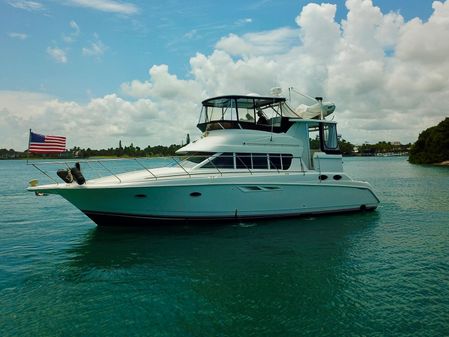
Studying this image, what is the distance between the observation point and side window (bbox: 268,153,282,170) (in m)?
16.2

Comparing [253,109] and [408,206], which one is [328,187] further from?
[408,206]

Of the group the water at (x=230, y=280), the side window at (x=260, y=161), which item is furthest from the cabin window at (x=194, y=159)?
the water at (x=230, y=280)

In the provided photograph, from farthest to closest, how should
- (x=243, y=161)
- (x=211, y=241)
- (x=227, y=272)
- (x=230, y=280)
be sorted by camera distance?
(x=243, y=161), (x=211, y=241), (x=227, y=272), (x=230, y=280)

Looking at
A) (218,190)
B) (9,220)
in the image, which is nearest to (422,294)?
(218,190)

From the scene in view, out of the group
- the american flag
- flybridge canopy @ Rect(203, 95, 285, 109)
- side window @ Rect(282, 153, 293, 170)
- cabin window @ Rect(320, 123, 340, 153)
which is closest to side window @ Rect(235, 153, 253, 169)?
side window @ Rect(282, 153, 293, 170)

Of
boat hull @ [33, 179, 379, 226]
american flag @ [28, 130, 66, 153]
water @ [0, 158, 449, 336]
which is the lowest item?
water @ [0, 158, 449, 336]

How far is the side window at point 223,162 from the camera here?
15242 millimetres

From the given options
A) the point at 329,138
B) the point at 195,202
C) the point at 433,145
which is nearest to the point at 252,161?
the point at 195,202

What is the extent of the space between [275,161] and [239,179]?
8.29 ft

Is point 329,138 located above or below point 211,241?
above

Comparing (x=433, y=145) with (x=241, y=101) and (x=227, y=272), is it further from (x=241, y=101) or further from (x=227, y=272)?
(x=227, y=272)

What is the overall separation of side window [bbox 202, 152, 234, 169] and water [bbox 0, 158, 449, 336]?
2.50 meters

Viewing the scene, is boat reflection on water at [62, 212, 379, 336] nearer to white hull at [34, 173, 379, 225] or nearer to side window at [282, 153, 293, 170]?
white hull at [34, 173, 379, 225]

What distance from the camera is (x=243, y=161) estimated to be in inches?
620
